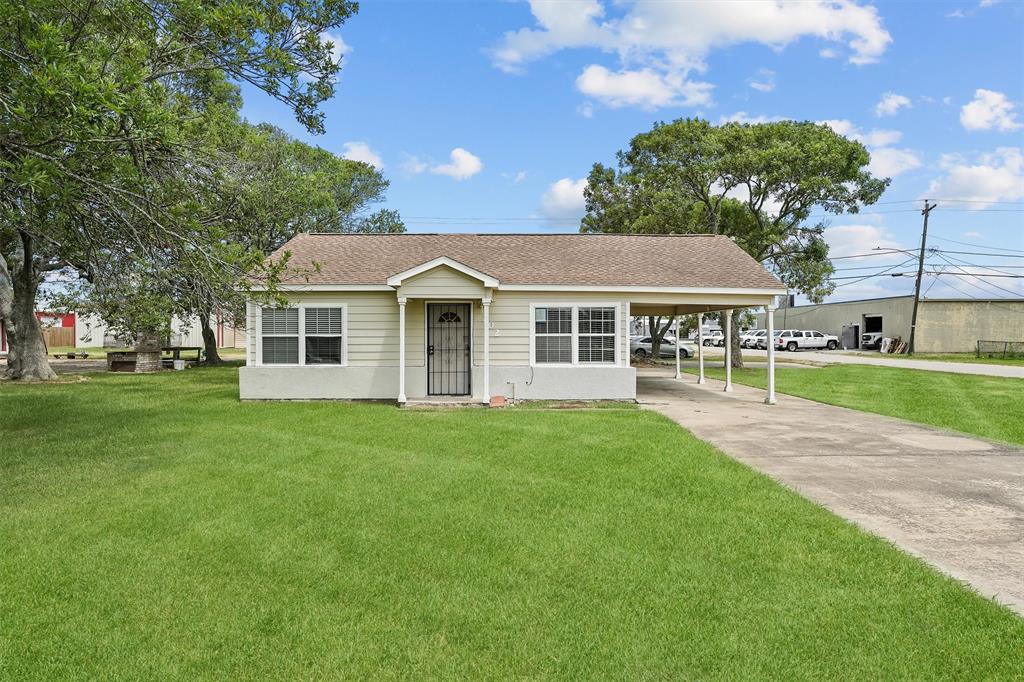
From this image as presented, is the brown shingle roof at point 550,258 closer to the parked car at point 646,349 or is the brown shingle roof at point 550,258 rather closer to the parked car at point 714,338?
the parked car at point 646,349

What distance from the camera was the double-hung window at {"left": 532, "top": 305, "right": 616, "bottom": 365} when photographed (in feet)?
47.5

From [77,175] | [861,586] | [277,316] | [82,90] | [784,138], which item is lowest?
[861,586]

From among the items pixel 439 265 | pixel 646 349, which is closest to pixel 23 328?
pixel 439 265

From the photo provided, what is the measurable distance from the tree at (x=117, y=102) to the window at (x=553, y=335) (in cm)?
648

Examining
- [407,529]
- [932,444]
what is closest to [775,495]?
[407,529]

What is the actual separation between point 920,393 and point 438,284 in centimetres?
1324

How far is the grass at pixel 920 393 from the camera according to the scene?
39.8 feet

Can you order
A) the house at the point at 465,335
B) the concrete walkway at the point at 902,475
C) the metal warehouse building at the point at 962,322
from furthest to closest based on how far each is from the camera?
the metal warehouse building at the point at 962,322 < the house at the point at 465,335 < the concrete walkway at the point at 902,475

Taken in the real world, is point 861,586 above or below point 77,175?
below

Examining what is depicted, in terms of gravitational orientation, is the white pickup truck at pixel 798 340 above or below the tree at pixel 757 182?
below

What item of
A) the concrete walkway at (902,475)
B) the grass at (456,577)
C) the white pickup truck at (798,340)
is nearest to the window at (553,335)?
the concrete walkway at (902,475)

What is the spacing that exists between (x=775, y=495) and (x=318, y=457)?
18.1ft

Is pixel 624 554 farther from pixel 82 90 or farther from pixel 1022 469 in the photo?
pixel 1022 469

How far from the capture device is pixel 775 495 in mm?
6469
